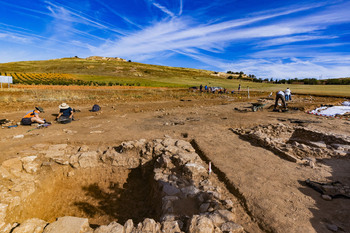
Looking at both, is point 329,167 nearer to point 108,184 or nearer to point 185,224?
point 185,224

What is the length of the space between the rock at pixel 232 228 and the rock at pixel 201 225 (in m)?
0.21

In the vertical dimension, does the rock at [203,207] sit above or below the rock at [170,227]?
below

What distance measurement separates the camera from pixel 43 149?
5965 millimetres

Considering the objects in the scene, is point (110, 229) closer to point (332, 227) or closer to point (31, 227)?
point (31, 227)

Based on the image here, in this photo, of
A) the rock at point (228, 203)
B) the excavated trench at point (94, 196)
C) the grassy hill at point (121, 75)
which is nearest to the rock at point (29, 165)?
the excavated trench at point (94, 196)

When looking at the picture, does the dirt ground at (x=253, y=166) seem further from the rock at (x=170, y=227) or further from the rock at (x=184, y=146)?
the rock at (x=170, y=227)

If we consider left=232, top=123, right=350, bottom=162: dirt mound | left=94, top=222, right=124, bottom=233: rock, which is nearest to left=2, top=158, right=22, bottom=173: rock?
left=94, top=222, right=124, bottom=233: rock

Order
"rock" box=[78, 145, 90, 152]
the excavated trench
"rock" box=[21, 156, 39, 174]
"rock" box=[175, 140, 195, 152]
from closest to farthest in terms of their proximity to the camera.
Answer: the excavated trench < "rock" box=[21, 156, 39, 174] < "rock" box=[175, 140, 195, 152] < "rock" box=[78, 145, 90, 152]

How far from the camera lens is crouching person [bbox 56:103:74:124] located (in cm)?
962

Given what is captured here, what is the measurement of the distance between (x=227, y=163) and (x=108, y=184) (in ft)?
11.6

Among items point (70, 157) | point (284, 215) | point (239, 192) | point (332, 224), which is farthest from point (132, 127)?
point (332, 224)

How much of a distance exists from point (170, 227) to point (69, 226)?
63.5 inches

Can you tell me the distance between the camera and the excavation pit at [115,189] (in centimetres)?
314

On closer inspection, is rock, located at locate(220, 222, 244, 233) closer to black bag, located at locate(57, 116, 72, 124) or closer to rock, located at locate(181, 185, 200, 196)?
rock, located at locate(181, 185, 200, 196)
